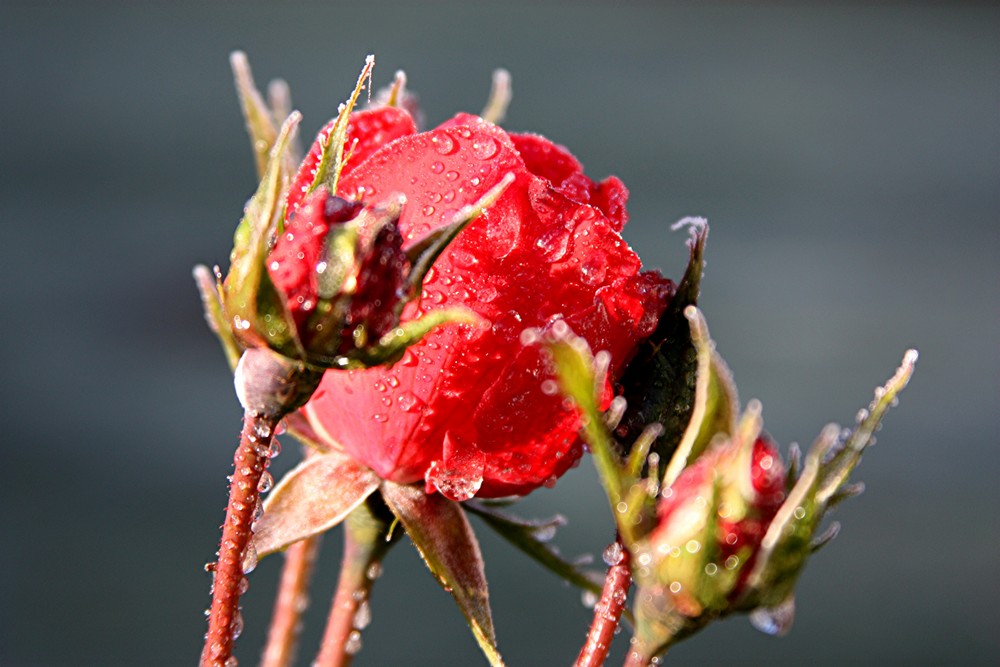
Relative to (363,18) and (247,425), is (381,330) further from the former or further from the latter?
(363,18)

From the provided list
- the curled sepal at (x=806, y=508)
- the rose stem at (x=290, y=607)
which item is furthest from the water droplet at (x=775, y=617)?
the rose stem at (x=290, y=607)

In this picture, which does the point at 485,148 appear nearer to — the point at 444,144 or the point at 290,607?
the point at 444,144

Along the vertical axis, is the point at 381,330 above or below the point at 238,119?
above

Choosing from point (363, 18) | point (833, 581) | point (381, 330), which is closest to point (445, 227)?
point (381, 330)

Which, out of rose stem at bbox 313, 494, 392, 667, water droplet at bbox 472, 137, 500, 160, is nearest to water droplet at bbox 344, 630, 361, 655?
rose stem at bbox 313, 494, 392, 667

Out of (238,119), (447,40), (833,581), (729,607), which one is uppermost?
(729,607)

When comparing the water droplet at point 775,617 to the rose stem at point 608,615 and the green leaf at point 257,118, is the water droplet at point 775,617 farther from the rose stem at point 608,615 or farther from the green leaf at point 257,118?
the green leaf at point 257,118

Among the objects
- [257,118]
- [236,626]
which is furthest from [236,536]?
[257,118]
